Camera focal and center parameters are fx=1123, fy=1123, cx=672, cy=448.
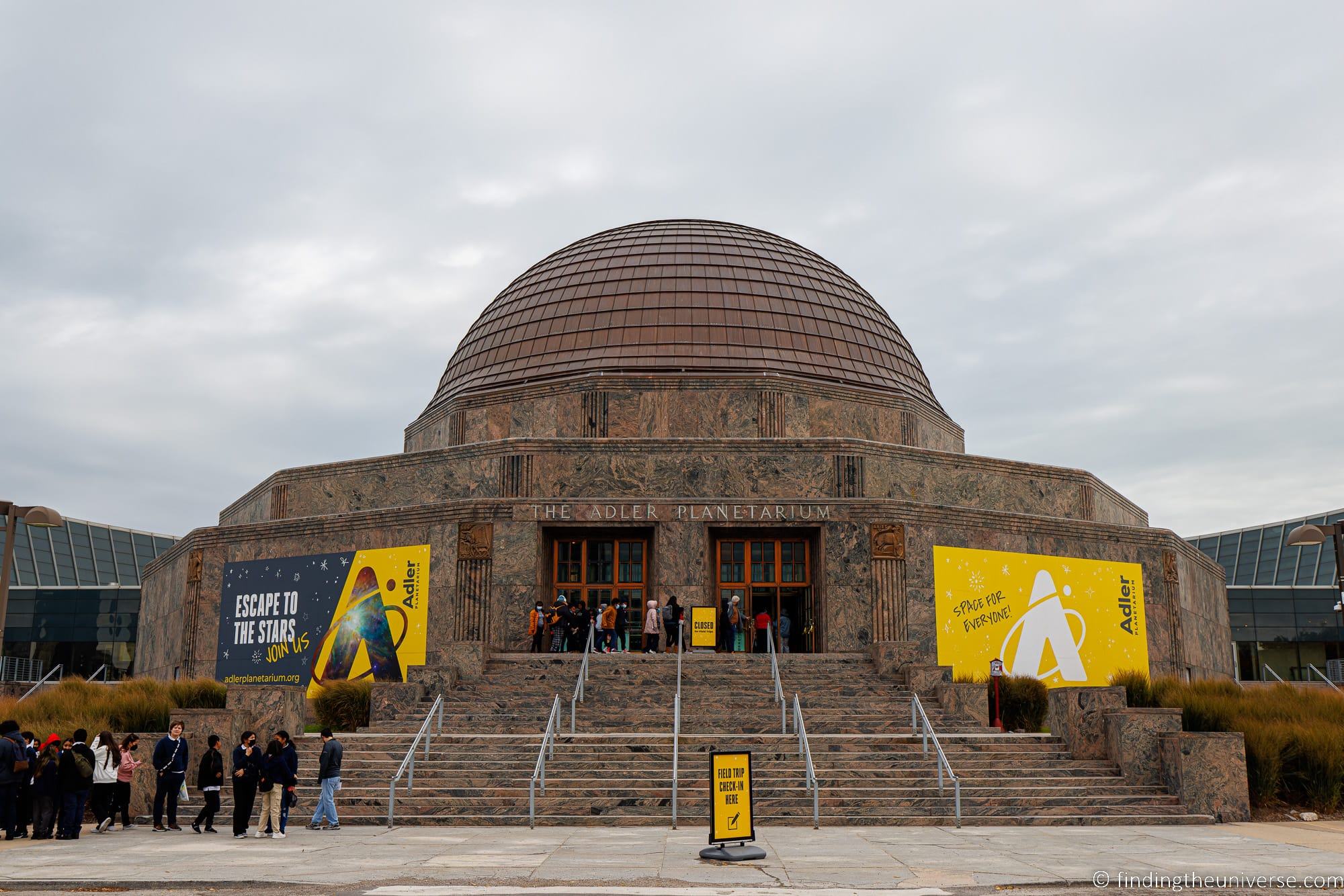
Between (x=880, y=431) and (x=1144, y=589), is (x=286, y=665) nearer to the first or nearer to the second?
(x=880, y=431)

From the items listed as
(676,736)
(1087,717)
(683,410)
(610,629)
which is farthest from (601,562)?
(1087,717)

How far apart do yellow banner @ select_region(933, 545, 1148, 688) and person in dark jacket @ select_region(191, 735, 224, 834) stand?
9.78 metres

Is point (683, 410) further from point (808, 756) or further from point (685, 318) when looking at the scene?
point (808, 756)

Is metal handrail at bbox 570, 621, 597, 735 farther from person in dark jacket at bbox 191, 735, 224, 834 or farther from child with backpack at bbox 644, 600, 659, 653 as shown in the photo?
person in dark jacket at bbox 191, 735, 224, 834

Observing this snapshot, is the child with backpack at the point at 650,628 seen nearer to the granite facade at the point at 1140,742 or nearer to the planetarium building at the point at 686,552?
the planetarium building at the point at 686,552

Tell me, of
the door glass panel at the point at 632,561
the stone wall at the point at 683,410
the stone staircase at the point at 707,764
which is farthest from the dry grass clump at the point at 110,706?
the stone wall at the point at 683,410

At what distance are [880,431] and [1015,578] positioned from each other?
15.8ft

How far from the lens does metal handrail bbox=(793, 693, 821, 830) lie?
8720 millimetres

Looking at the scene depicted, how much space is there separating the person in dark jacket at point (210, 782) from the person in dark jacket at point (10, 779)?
1.28 metres

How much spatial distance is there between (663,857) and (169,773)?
4.40 meters

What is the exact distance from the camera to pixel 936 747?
9836 mm

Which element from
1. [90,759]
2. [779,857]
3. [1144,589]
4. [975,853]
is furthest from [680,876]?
[1144,589]

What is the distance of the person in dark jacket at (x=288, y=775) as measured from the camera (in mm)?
8438

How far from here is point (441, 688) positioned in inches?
487
